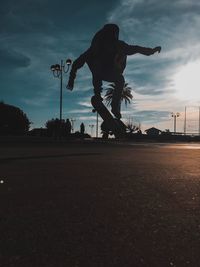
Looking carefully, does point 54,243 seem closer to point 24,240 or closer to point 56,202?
point 24,240

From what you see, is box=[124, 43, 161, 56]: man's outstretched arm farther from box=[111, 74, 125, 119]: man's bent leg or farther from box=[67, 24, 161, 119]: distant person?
box=[111, 74, 125, 119]: man's bent leg

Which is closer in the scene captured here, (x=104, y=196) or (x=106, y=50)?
(x=104, y=196)

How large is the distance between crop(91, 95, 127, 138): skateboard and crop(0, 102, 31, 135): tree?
2641 inches

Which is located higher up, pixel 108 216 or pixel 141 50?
pixel 141 50

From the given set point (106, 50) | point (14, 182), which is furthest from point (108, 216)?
point (106, 50)

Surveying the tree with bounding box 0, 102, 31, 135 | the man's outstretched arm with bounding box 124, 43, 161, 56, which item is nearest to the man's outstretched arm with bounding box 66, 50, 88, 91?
the man's outstretched arm with bounding box 124, 43, 161, 56

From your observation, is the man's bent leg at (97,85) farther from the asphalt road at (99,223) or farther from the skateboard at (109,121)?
the asphalt road at (99,223)

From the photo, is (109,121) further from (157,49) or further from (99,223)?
(99,223)

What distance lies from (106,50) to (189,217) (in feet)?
68.3

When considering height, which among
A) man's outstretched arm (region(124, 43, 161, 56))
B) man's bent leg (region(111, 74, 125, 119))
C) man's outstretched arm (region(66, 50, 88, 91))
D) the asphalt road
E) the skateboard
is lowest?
the asphalt road

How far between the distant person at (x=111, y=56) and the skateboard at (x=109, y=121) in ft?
1.68

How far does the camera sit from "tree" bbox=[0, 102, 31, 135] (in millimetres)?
93812

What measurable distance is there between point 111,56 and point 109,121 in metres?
3.72

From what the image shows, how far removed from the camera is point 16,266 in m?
3.25
